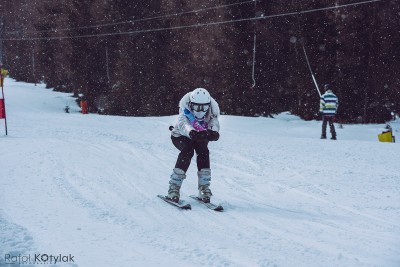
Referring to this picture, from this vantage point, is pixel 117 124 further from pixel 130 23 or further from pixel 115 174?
pixel 130 23

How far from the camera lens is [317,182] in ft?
24.9

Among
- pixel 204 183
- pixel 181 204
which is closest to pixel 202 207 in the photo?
pixel 181 204

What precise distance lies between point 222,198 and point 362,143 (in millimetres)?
8158

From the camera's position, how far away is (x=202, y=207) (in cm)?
579

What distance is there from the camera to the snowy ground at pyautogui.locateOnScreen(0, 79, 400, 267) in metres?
4.00

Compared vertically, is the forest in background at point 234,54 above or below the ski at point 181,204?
above

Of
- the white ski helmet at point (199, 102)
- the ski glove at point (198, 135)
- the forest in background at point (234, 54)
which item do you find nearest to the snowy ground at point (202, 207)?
the ski glove at point (198, 135)

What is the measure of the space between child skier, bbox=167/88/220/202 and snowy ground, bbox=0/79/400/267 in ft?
1.00

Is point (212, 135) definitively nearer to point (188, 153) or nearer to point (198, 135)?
point (198, 135)

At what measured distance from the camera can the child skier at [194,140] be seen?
6.02m

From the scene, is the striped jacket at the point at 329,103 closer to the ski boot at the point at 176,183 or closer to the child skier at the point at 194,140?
the child skier at the point at 194,140

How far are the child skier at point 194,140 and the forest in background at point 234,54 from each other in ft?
53.0

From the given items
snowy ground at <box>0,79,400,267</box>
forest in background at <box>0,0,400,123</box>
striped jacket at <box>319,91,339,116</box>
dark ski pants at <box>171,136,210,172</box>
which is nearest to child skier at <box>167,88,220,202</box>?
dark ski pants at <box>171,136,210,172</box>

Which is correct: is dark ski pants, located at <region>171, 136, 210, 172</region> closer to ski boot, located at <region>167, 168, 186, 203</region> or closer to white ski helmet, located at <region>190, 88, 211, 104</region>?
ski boot, located at <region>167, 168, 186, 203</region>
